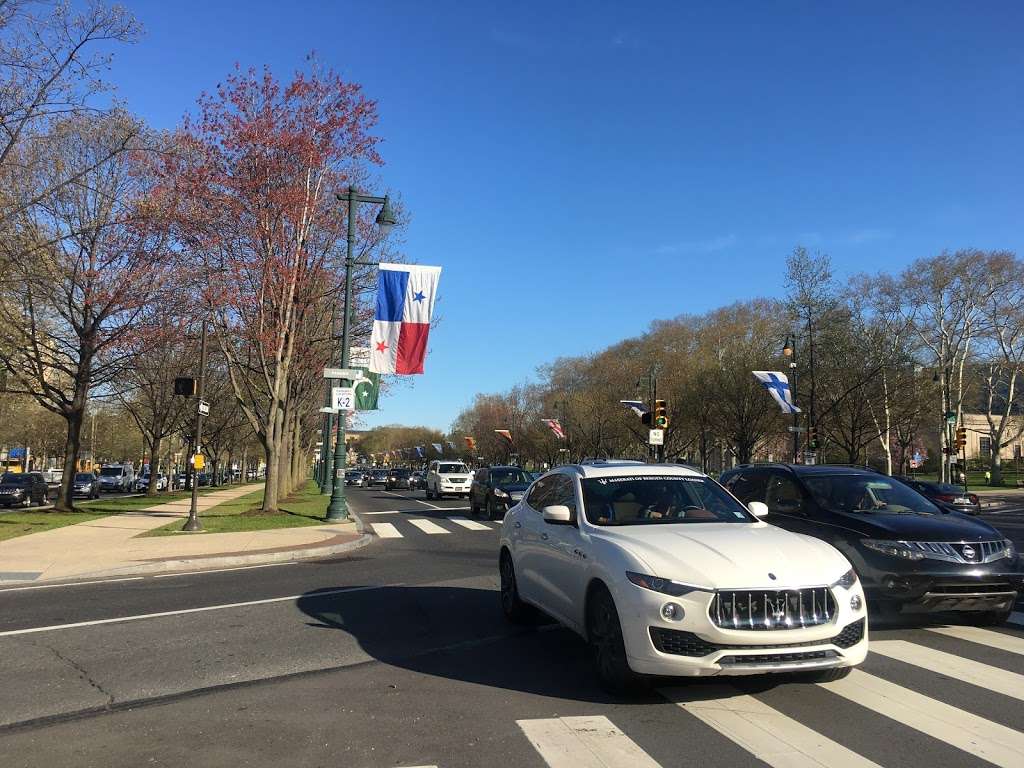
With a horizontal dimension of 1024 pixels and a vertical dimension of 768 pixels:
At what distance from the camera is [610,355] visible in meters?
84.9

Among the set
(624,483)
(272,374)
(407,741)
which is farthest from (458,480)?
(407,741)

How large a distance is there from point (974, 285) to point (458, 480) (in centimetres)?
4436

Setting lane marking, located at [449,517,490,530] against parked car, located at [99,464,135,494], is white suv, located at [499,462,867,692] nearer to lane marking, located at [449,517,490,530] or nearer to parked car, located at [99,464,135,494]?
lane marking, located at [449,517,490,530]

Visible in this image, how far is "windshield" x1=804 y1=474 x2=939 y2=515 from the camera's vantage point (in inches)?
333

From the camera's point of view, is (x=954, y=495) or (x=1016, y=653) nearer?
(x=1016, y=653)

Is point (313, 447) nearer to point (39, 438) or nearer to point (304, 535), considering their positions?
point (39, 438)

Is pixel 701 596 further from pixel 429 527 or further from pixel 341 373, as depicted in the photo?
pixel 341 373

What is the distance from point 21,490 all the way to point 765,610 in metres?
41.2

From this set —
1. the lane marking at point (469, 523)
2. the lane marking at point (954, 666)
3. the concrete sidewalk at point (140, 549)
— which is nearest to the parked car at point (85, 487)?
the concrete sidewalk at point (140, 549)

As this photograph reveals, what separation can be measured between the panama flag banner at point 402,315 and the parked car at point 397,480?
4362cm

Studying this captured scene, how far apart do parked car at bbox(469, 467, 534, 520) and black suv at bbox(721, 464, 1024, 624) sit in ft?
46.1

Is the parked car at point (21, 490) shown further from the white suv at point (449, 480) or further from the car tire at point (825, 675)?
the car tire at point (825, 675)

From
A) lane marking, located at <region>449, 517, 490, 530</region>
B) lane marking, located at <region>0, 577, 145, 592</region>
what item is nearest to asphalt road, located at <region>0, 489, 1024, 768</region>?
lane marking, located at <region>0, 577, 145, 592</region>

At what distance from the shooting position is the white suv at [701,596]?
16.4ft
